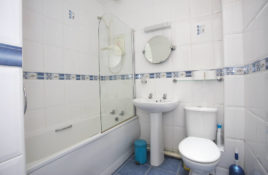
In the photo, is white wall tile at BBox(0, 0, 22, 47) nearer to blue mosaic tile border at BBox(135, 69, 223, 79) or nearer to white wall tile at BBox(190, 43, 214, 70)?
blue mosaic tile border at BBox(135, 69, 223, 79)

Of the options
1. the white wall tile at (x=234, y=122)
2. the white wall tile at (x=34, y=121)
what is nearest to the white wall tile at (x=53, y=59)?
the white wall tile at (x=34, y=121)

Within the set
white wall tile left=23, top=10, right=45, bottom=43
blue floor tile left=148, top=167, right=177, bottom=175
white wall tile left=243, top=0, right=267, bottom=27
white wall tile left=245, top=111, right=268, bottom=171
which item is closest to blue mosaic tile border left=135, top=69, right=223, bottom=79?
white wall tile left=243, top=0, right=267, bottom=27

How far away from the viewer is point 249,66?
107cm

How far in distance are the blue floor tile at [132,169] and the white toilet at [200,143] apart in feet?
1.82

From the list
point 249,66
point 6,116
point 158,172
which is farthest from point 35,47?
point 249,66

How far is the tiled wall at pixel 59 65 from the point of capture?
4.12 feet

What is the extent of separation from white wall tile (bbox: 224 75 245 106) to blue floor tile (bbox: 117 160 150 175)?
123 centimetres

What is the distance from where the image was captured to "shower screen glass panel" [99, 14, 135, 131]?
1.41m

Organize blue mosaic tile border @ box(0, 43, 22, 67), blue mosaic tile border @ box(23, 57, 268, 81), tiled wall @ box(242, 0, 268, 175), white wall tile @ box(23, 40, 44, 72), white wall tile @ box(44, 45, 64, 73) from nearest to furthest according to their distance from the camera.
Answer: blue mosaic tile border @ box(0, 43, 22, 67), tiled wall @ box(242, 0, 268, 175), blue mosaic tile border @ box(23, 57, 268, 81), white wall tile @ box(23, 40, 44, 72), white wall tile @ box(44, 45, 64, 73)

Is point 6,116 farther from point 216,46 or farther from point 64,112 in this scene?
point 216,46

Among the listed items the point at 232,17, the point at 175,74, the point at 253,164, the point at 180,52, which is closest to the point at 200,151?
the point at 253,164

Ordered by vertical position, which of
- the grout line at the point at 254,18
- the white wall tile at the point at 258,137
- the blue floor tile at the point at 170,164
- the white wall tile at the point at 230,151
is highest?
the grout line at the point at 254,18

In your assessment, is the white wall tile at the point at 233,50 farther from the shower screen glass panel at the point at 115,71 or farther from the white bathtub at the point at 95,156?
the white bathtub at the point at 95,156

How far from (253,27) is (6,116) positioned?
166 centimetres
